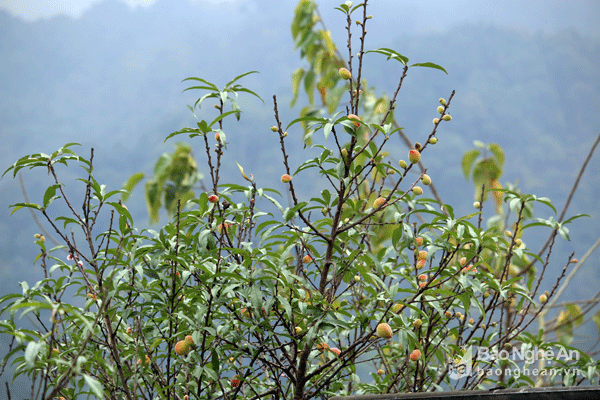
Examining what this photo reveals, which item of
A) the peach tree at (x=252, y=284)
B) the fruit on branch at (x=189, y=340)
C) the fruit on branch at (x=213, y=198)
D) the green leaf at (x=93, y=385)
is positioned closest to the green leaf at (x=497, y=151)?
the peach tree at (x=252, y=284)

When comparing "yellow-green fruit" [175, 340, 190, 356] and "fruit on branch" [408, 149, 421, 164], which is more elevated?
"fruit on branch" [408, 149, 421, 164]

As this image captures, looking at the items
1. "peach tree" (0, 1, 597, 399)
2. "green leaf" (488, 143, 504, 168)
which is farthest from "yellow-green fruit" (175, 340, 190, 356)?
"green leaf" (488, 143, 504, 168)

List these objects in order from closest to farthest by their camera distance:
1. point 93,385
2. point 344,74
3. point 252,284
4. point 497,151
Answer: point 93,385 → point 252,284 → point 344,74 → point 497,151

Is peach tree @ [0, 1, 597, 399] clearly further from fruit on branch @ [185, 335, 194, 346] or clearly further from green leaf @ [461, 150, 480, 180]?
green leaf @ [461, 150, 480, 180]

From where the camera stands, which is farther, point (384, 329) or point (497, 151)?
point (497, 151)

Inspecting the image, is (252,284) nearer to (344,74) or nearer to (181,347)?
(181,347)

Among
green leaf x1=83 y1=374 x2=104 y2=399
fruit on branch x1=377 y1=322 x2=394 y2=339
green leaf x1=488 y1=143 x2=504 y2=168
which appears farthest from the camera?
green leaf x1=488 y1=143 x2=504 y2=168

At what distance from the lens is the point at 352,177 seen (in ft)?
3.02

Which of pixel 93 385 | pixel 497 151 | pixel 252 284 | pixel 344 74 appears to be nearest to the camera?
pixel 93 385

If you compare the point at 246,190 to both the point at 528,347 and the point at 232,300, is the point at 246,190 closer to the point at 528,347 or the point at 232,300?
the point at 232,300

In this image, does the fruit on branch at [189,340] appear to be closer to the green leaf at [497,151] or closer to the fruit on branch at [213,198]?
the fruit on branch at [213,198]

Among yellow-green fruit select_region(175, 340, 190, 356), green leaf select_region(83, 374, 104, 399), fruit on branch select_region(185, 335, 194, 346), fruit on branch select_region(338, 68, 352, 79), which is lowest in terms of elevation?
green leaf select_region(83, 374, 104, 399)

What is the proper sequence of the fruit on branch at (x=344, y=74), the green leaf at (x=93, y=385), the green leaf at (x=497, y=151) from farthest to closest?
the green leaf at (x=497, y=151), the fruit on branch at (x=344, y=74), the green leaf at (x=93, y=385)

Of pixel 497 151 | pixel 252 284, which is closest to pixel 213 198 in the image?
pixel 252 284
